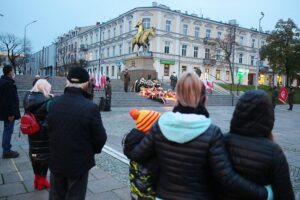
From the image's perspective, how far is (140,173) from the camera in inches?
103

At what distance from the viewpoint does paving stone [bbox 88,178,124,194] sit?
16.0 ft

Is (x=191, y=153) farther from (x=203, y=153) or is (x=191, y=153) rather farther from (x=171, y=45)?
(x=171, y=45)

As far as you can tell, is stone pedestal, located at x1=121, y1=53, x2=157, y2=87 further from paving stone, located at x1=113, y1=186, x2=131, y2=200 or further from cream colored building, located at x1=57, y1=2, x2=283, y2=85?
paving stone, located at x1=113, y1=186, x2=131, y2=200

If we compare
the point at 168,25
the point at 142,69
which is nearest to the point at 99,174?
the point at 142,69

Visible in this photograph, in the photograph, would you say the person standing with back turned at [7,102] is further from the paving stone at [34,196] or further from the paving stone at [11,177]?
the paving stone at [34,196]

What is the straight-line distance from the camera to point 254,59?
69.1 metres

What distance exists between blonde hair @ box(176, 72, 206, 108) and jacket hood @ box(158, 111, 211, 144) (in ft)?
0.36

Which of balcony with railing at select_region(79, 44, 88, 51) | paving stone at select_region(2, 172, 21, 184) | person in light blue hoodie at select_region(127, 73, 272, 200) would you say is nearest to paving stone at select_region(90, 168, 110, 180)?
paving stone at select_region(2, 172, 21, 184)

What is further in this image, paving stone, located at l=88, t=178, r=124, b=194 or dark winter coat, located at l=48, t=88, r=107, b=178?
paving stone, located at l=88, t=178, r=124, b=194

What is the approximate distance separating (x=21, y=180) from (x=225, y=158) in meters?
4.09

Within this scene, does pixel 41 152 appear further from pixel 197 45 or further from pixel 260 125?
pixel 197 45

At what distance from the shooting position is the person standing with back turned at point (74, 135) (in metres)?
3.03

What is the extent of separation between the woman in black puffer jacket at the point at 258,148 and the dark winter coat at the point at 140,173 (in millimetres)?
652

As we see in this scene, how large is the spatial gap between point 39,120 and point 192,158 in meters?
2.98
